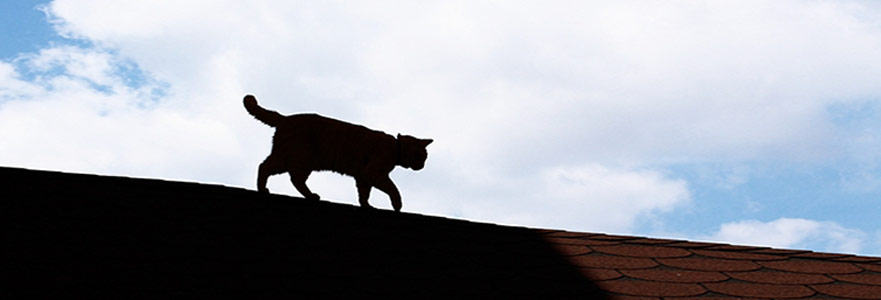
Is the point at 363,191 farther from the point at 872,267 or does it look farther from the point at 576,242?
the point at 872,267

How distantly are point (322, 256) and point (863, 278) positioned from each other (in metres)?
1.97

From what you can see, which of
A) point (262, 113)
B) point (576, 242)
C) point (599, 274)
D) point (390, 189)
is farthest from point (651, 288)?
point (262, 113)

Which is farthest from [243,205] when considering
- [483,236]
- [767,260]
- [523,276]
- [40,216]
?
[767,260]

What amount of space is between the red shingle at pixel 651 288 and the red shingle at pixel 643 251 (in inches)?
15.1

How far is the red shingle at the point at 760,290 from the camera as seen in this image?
2.91 m

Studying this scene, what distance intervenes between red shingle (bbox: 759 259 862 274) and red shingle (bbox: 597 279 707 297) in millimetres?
548

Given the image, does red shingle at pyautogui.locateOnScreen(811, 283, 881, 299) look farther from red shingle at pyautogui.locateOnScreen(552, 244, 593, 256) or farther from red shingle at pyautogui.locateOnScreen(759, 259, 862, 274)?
red shingle at pyautogui.locateOnScreen(552, 244, 593, 256)

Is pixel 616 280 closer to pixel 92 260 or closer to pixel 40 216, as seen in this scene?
pixel 92 260

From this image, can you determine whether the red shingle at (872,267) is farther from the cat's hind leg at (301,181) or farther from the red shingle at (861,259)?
the cat's hind leg at (301,181)

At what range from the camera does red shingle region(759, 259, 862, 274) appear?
10.8ft

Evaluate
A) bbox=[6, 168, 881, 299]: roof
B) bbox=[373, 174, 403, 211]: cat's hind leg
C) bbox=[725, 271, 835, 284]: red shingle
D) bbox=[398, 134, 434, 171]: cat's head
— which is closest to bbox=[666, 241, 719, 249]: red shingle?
bbox=[6, 168, 881, 299]: roof

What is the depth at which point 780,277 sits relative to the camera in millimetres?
3178

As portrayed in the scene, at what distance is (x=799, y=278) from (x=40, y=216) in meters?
2.73

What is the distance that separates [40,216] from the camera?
322cm
